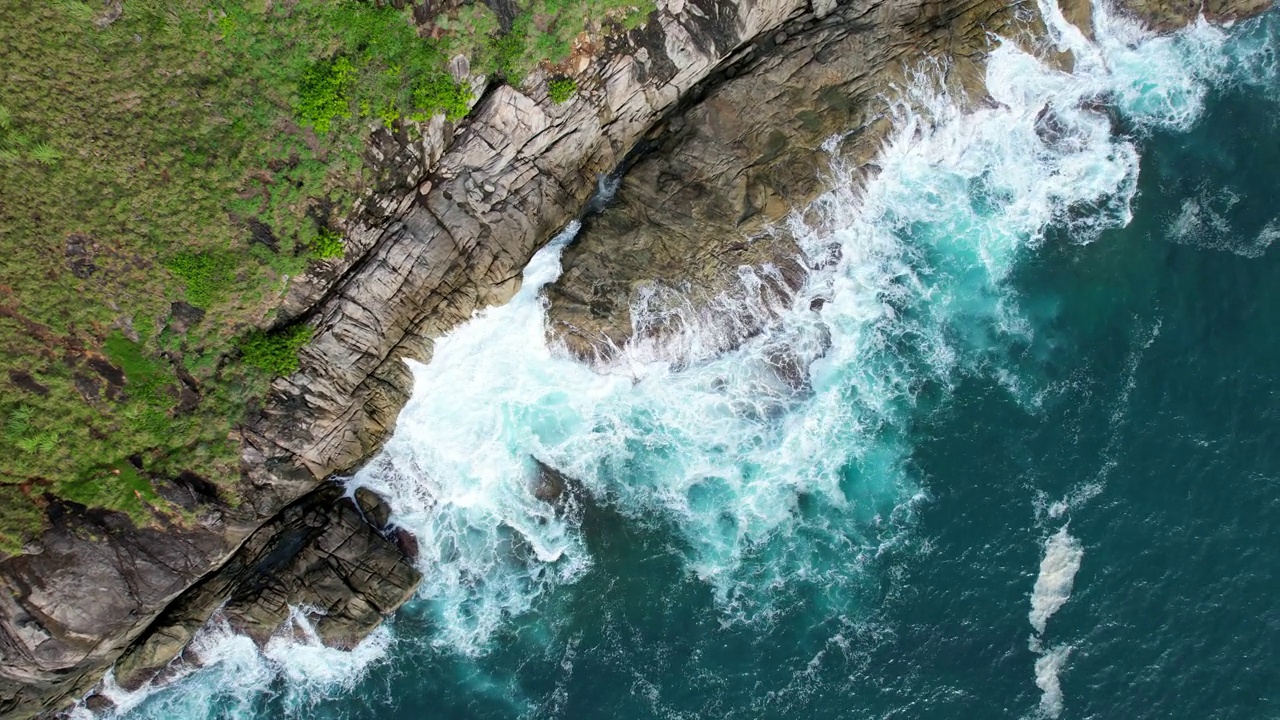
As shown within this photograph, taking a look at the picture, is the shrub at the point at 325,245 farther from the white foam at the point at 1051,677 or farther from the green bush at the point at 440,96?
the white foam at the point at 1051,677

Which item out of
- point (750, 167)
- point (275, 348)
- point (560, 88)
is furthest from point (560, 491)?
point (560, 88)

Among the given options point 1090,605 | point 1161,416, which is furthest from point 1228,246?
point 1090,605

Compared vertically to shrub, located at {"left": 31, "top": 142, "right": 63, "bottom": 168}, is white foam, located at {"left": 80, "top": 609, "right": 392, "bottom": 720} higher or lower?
lower

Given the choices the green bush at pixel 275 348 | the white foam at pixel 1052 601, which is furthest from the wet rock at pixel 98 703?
the white foam at pixel 1052 601

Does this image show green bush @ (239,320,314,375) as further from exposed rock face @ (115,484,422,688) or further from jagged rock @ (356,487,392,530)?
jagged rock @ (356,487,392,530)

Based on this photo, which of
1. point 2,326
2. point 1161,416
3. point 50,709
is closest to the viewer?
point 2,326

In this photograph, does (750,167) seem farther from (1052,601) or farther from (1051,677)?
(1051,677)

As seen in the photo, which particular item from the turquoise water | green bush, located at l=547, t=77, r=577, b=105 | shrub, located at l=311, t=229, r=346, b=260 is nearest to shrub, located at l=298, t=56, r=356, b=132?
shrub, located at l=311, t=229, r=346, b=260

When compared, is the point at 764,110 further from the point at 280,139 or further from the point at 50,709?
the point at 50,709
